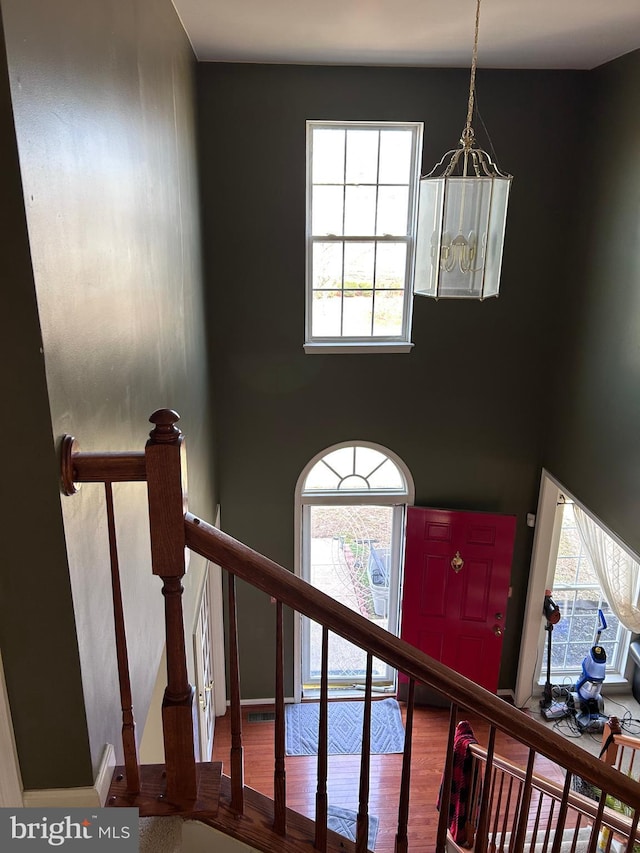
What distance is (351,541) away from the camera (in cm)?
559

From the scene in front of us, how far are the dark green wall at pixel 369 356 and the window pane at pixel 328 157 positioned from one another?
0.48ft

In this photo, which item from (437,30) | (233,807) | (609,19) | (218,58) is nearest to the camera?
(233,807)

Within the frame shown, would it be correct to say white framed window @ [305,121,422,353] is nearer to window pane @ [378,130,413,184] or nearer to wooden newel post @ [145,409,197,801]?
window pane @ [378,130,413,184]

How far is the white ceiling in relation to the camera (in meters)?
3.18

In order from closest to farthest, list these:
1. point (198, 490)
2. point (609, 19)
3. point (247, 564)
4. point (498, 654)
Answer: point (247, 564)
point (609, 19)
point (198, 490)
point (498, 654)

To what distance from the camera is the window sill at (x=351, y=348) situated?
191 inches

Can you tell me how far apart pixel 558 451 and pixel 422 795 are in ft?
8.79

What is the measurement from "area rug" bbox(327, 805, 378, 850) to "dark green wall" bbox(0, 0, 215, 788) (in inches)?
106

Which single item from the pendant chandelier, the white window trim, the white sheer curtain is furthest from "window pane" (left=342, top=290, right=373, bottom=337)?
the white sheer curtain

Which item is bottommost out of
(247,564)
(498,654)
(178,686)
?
(498,654)

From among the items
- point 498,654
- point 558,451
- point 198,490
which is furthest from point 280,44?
point 498,654

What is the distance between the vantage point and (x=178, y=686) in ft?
4.72

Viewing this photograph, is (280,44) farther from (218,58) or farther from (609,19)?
(609,19)

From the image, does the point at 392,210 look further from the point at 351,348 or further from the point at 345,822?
the point at 345,822
